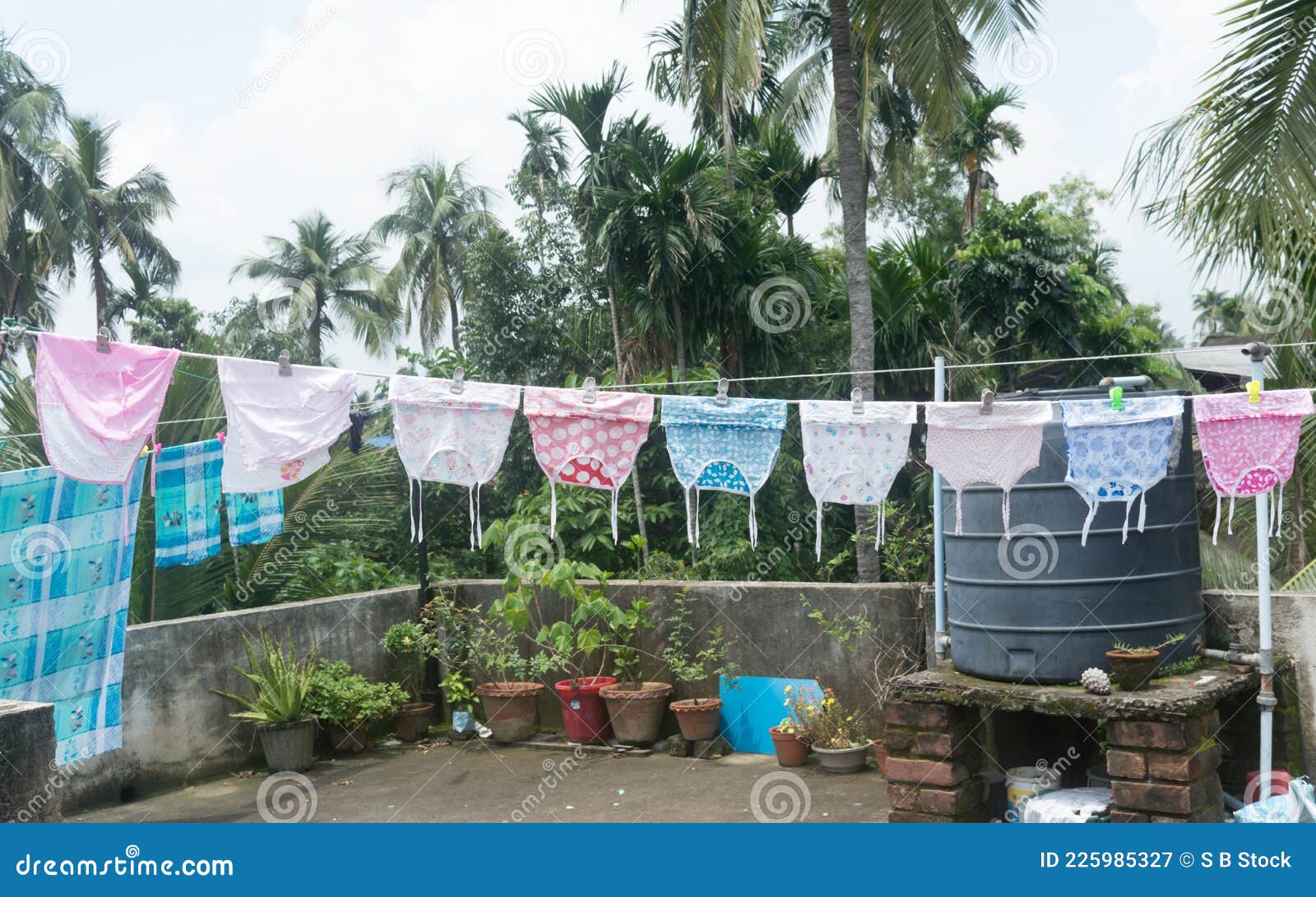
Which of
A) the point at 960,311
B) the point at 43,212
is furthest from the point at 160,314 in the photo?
the point at 960,311

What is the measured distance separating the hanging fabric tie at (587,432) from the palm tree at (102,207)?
2387 cm

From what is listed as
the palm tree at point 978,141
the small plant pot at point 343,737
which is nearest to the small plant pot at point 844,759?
the small plant pot at point 343,737

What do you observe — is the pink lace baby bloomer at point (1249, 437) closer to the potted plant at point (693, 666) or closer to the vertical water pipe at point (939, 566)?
the vertical water pipe at point (939, 566)

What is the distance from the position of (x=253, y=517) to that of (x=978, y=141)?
17.9 metres

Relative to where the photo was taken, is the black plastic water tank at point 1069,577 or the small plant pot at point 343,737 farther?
the small plant pot at point 343,737

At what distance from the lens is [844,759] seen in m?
6.83

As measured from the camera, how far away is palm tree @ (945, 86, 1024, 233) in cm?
1988

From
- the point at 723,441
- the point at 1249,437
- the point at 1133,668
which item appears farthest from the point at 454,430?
the point at 1249,437

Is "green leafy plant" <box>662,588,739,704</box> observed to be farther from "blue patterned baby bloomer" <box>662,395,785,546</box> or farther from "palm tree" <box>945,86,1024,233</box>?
"palm tree" <box>945,86,1024,233</box>

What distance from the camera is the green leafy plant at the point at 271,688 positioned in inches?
287

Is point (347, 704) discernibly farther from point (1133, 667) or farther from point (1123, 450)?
point (1123, 450)

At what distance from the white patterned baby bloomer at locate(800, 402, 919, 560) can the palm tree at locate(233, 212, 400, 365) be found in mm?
30379

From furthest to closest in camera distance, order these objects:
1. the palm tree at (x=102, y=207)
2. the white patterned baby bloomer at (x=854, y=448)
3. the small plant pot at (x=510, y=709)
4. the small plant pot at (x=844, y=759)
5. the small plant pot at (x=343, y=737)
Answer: the palm tree at (x=102, y=207) < the small plant pot at (x=510, y=709) < the small plant pot at (x=343, y=737) < the small plant pot at (x=844, y=759) < the white patterned baby bloomer at (x=854, y=448)

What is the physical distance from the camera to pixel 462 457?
5.81m
